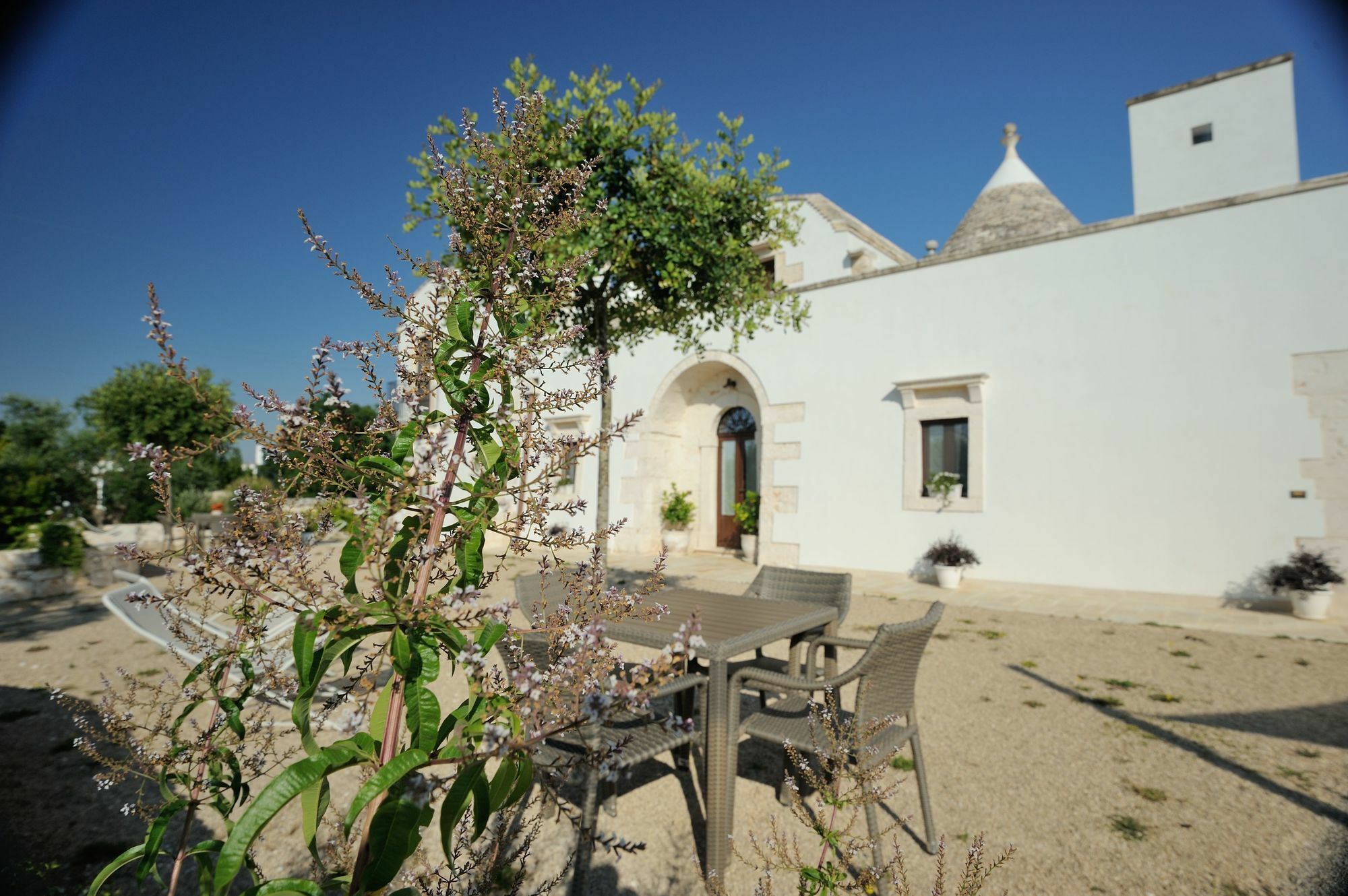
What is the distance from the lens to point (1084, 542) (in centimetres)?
866

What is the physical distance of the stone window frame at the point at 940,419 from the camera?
9.48 m

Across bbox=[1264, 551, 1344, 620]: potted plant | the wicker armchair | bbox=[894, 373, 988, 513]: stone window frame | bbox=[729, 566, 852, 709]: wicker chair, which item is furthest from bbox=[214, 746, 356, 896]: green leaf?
bbox=[894, 373, 988, 513]: stone window frame

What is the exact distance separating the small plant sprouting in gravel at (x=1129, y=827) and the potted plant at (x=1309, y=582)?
6.08 meters

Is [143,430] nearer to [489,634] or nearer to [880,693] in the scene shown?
[880,693]

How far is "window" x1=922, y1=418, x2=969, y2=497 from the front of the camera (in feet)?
32.2

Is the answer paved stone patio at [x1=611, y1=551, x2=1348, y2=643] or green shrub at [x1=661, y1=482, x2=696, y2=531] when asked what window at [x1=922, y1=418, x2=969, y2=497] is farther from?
green shrub at [x1=661, y1=482, x2=696, y2=531]

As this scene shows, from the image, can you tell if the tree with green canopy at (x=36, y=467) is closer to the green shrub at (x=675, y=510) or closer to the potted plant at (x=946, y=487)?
the green shrub at (x=675, y=510)

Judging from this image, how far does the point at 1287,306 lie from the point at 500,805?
10.1 m

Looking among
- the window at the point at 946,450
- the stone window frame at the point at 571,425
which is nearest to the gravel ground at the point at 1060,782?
the window at the point at 946,450

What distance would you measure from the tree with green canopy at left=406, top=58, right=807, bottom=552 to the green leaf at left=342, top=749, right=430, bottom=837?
380 centimetres

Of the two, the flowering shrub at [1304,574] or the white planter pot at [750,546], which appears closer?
the flowering shrub at [1304,574]

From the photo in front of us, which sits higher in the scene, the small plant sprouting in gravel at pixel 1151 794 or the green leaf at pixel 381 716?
the green leaf at pixel 381 716

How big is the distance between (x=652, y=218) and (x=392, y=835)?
4791 millimetres

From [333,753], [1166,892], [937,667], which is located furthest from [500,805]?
[937,667]
